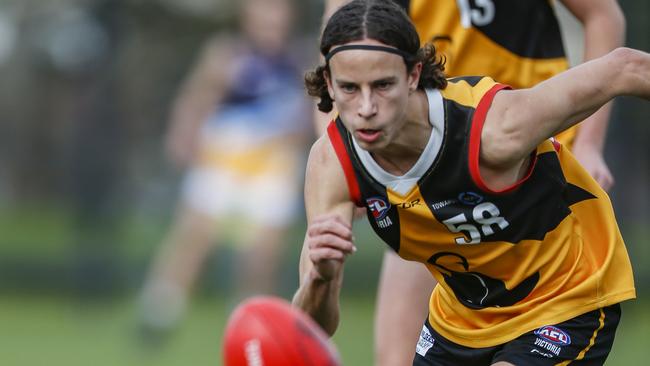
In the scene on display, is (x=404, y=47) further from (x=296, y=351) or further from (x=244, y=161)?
(x=244, y=161)

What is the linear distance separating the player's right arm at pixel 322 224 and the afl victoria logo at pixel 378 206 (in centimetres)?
6

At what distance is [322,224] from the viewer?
13.2 feet

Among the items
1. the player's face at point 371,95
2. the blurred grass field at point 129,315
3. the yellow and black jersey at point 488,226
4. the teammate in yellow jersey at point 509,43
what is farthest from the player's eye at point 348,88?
the blurred grass field at point 129,315

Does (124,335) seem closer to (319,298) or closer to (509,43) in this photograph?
(509,43)

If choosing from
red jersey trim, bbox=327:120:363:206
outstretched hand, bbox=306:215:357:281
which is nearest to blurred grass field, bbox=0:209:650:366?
red jersey trim, bbox=327:120:363:206

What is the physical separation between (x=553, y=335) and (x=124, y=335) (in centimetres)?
700

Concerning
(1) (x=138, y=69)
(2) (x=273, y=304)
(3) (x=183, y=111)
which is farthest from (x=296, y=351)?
(1) (x=138, y=69)

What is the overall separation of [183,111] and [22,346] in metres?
2.50

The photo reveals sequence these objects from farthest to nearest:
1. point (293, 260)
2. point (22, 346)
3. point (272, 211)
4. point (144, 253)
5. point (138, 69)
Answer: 1. point (138, 69)
2. point (144, 253)
3. point (293, 260)
4. point (272, 211)
5. point (22, 346)

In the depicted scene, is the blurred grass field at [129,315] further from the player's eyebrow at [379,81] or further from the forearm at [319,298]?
the player's eyebrow at [379,81]

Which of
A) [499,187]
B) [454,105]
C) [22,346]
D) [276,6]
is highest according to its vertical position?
[276,6]

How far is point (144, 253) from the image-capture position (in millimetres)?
14641

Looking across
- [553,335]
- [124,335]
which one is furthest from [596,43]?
[124,335]

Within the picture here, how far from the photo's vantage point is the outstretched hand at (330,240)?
3.97m
